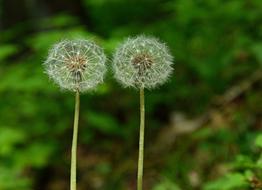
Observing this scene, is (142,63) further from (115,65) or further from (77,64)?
(77,64)

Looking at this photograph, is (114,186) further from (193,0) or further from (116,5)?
(116,5)

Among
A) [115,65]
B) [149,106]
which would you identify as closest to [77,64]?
[115,65]

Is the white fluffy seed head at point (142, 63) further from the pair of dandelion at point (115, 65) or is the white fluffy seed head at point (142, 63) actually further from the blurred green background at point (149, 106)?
the blurred green background at point (149, 106)

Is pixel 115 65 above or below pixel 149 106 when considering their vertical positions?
below

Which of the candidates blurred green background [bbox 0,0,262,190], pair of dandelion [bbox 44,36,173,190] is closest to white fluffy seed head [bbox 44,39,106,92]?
pair of dandelion [bbox 44,36,173,190]

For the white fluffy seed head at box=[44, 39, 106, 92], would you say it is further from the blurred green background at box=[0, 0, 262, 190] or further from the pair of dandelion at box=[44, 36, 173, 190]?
the blurred green background at box=[0, 0, 262, 190]

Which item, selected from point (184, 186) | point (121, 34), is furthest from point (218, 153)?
point (121, 34)
